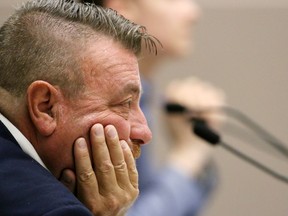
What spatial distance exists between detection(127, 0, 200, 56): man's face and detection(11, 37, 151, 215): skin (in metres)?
1.10

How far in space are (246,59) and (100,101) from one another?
190cm

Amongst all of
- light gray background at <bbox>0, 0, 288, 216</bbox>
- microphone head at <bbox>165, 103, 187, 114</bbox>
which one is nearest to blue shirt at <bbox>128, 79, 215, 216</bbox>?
microphone head at <bbox>165, 103, 187, 114</bbox>

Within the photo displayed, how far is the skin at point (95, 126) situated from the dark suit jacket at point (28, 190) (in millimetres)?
57

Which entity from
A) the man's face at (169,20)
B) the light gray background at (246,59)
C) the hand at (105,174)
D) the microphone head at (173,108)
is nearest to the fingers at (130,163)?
the hand at (105,174)

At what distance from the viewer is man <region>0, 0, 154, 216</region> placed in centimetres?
104

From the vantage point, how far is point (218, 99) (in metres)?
2.40

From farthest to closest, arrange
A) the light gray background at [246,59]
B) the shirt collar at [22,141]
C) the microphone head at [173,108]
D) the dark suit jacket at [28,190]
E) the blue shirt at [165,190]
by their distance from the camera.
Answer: the light gray background at [246,59]
the blue shirt at [165,190]
the microphone head at [173,108]
the shirt collar at [22,141]
the dark suit jacket at [28,190]

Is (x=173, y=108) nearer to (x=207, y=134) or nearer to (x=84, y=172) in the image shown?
(x=207, y=134)

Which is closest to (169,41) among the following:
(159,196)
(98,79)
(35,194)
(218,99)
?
(218,99)

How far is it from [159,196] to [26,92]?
1.09 meters

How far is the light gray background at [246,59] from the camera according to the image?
289 cm

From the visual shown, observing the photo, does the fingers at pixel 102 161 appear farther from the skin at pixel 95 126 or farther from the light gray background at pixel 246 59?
the light gray background at pixel 246 59

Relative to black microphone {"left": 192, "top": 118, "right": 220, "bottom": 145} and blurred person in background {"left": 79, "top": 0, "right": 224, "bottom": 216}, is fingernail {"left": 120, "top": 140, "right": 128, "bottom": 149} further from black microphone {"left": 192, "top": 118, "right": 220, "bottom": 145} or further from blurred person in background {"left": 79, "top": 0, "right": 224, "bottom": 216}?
blurred person in background {"left": 79, "top": 0, "right": 224, "bottom": 216}

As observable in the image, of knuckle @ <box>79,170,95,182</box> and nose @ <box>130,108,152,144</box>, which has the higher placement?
nose @ <box>130,108,152,144</box>
